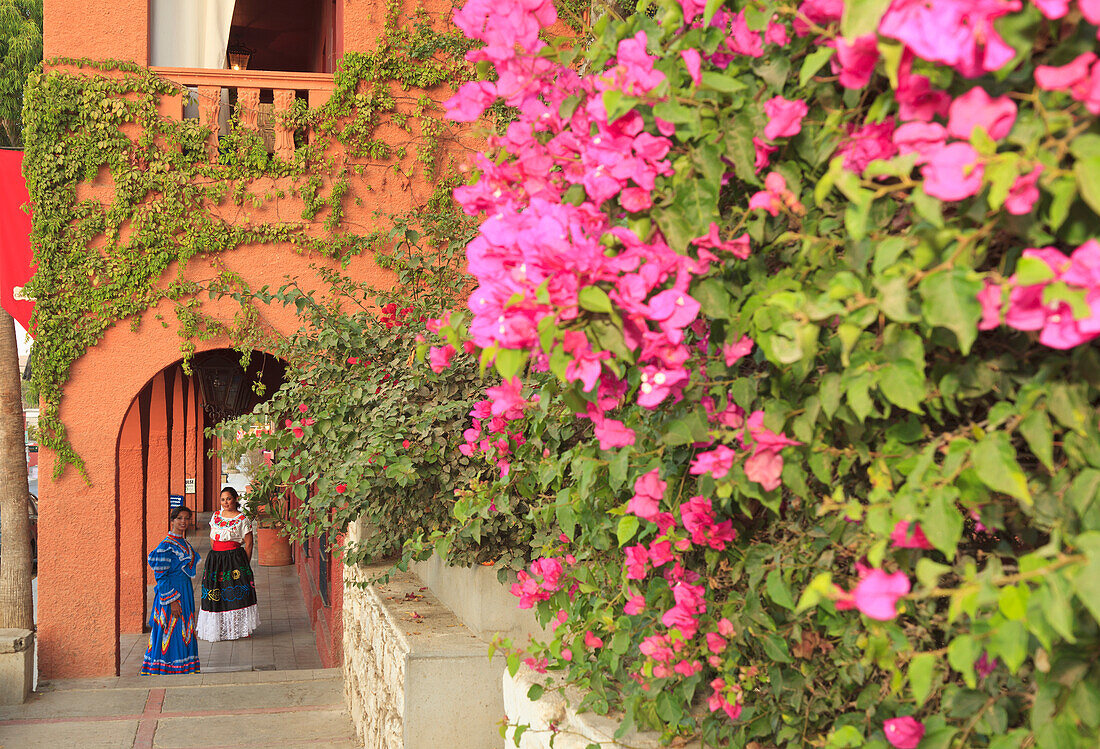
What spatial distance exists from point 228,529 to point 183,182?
3.92 metres

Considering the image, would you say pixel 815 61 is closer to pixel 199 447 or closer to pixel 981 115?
pixel 981 115

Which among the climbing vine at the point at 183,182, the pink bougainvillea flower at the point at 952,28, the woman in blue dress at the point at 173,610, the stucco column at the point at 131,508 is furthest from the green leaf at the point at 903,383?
the stucco column at the point at 131,508

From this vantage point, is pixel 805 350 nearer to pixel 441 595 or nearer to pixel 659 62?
pixel 659 62

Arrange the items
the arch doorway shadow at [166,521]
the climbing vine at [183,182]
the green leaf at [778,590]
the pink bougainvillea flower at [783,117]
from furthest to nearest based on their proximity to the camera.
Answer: the arch doorway shadow at [166,521], the climbing vine at [183,182], the green leaf at [778,590], the pink bougainvillea flower at [783,117]

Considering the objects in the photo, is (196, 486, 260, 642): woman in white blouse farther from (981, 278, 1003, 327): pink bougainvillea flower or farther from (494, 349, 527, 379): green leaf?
(981, 278, 1003, 327): pink bougainvillea flower

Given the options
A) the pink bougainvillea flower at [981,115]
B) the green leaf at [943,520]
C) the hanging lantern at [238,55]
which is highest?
the hanging lantern at [238,55]

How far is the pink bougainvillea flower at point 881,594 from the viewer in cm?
97

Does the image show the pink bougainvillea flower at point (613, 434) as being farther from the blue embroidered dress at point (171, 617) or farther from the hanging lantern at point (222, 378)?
the hanging lantern at point (222, 378)

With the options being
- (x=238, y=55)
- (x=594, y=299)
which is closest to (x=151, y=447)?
(x=238, y=55)

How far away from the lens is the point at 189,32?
24.7 ft

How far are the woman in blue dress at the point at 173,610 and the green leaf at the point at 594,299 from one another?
26.4 ft

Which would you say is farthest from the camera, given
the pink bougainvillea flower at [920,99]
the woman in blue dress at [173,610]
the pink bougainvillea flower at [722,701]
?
the woman in blue dress at [173,610]

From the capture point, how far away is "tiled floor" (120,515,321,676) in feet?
29.8

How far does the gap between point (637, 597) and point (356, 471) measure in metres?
2.18
